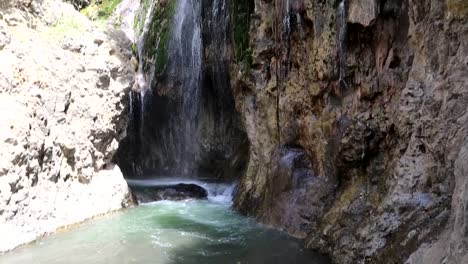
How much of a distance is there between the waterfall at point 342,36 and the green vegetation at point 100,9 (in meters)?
13.2

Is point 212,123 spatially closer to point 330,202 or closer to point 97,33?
point 97,33

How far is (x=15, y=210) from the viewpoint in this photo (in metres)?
9.55

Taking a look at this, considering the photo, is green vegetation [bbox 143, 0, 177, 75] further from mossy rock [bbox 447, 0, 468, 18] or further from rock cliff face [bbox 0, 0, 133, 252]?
mossy rock [bbox 447, 0, 468, 18]

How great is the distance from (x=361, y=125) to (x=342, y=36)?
2.00m

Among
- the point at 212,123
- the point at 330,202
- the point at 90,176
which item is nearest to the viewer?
the point at 330,202

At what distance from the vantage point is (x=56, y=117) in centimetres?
1153

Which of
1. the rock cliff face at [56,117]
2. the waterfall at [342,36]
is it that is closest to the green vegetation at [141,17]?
the rock cliff face at [56,117]

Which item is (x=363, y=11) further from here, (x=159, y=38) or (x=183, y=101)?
(x=159, y=38)

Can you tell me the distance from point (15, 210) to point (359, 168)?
270 inches

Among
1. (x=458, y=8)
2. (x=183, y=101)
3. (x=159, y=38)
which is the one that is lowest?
(x=458, y=8)

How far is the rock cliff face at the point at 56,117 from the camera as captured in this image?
988cm

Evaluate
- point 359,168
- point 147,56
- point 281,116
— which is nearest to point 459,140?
A: point 359,168

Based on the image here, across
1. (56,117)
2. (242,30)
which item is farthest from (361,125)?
(56,117)

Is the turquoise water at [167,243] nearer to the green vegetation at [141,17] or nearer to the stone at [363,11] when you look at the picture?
the stone at [363,11]
